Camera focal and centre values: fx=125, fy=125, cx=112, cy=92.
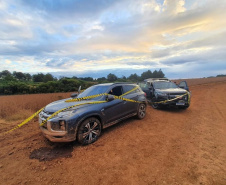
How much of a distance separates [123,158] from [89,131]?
1.19 m

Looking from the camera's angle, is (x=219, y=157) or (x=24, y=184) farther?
(x=219, y=157)

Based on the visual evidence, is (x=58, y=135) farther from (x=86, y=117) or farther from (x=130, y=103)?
(x=130, y=103)

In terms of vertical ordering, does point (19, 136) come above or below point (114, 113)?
below

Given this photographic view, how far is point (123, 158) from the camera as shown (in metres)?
2.96

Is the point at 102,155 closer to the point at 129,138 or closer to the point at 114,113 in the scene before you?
the point at 129,138

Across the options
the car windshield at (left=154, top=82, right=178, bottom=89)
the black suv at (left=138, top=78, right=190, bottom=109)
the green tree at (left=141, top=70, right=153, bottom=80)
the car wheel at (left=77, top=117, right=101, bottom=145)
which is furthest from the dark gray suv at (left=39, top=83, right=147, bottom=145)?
the green tree at (left=141, top=70, right=153, bottom=80)

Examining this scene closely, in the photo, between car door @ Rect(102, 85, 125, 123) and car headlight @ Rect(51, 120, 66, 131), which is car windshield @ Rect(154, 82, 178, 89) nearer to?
car door @ Rect(102, 85, 125, 123)

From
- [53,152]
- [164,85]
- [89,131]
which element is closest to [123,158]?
[89,131]

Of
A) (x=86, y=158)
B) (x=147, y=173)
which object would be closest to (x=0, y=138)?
(x=86, y=158)

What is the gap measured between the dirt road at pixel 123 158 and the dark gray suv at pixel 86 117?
1.26ft

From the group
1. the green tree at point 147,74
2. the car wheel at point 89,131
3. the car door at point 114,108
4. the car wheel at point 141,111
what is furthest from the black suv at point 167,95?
the green tree at point 147,74

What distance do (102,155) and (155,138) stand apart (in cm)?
179

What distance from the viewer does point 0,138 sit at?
163 inches

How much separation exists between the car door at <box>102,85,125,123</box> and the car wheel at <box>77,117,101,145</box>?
17.1 inches
